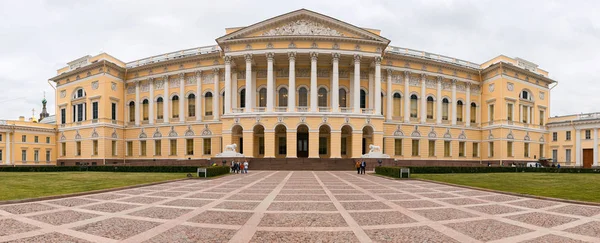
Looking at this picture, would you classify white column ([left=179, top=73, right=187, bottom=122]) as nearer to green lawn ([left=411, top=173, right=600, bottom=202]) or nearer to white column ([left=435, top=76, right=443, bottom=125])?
white column ([left=435, top=76, right=443, bottom=125])

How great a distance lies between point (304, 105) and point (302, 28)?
10483 millimetres

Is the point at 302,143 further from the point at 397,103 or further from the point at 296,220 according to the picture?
the point at 296,220

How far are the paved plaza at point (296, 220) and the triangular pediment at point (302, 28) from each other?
3320 centimetres

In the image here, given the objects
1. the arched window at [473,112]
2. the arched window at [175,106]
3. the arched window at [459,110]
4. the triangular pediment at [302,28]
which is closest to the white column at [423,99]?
the arched window at [459,110]

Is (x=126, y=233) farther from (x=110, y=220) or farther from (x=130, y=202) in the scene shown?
(x=130, y=202)

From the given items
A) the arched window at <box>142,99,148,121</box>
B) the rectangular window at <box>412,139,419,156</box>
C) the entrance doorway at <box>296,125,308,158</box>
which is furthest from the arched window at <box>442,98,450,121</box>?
the arched window at <box>142,99,148,121</box>

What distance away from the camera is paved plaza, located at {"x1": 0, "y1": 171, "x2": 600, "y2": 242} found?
698 cm

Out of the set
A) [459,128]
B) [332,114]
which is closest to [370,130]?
[332,114]

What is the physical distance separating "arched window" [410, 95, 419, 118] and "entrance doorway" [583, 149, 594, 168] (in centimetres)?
2635

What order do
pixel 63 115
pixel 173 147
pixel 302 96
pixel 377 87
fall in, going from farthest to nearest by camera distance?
pixel 63 115 < pixel 173 147 < pixel 302 96 < pixel 377 87

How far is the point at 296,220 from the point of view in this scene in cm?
867

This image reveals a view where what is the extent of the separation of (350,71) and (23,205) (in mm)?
40581

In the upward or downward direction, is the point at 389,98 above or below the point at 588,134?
above

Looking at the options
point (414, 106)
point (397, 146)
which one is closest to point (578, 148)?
point (414, 106)
